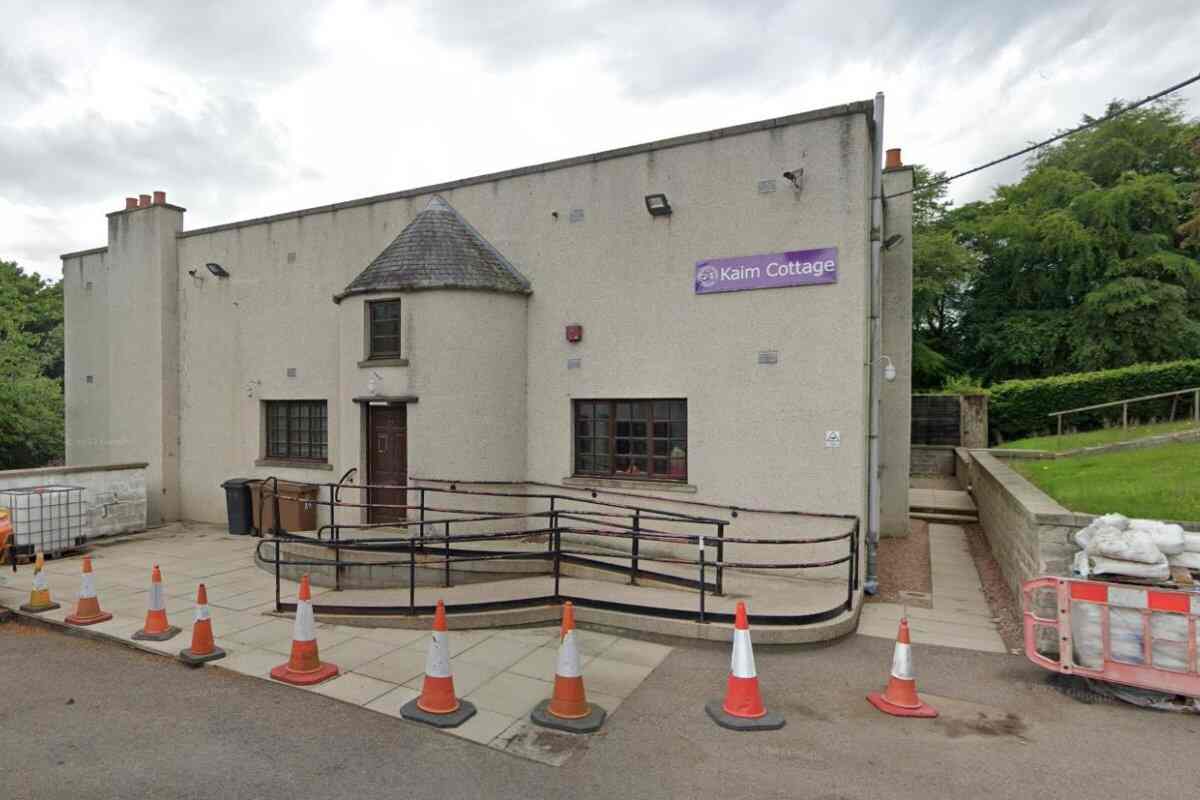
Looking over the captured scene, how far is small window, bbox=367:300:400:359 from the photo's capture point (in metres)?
10.5

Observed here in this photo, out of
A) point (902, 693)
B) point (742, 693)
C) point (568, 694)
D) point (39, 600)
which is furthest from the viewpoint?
point (39, 600)

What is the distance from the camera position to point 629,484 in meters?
9.53

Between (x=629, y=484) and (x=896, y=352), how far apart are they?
19.2ft

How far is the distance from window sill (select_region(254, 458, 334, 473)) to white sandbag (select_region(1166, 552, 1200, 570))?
38.3 ft

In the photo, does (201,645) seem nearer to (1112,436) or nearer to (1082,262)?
(1112,436)

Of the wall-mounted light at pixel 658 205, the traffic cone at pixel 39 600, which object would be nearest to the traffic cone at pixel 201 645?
the traffic cone at pixel 39 600

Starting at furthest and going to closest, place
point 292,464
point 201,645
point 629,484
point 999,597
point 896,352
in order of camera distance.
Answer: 1. point 292,464
2. point 896,352
3. point 629,484
4. point 999,597
5. point 201,645

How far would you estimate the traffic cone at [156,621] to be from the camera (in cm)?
645

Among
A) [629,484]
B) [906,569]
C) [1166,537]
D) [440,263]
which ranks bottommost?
[906,569]

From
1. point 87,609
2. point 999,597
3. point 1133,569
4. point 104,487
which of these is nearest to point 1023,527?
point 999,597

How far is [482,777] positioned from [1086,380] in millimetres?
23119

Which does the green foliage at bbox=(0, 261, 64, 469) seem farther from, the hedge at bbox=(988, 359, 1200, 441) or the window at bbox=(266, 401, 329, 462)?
the hedge at bbox=(988, 359, 1200, 441)

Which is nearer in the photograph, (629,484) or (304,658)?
(304,658)

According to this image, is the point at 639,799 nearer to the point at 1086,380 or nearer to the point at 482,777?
the point at 482,777
